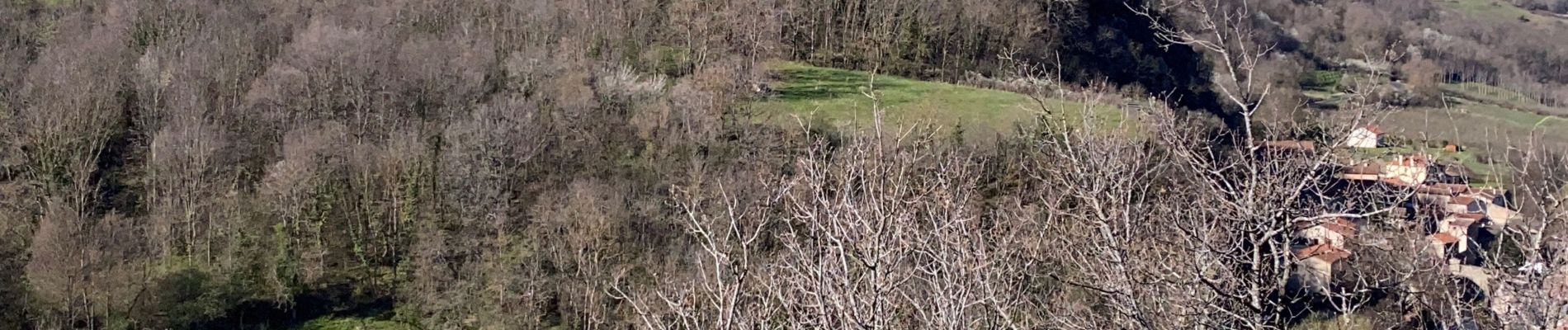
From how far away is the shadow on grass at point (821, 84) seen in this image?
28.2 m

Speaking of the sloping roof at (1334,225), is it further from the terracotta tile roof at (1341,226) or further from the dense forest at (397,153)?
the dense forest at (397,153)

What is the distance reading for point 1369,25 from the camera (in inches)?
1930

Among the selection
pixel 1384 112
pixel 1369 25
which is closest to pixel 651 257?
pixel 1384 112

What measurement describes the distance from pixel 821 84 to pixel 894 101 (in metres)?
2.47

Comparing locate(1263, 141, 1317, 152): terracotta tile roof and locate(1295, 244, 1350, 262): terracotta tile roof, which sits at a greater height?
locate(1263, 141, 1317, 152): terracotta tile roof

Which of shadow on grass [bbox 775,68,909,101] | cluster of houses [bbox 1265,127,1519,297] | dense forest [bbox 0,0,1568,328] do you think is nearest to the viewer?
cluster of houses [bbox 1265,127,1519,297]

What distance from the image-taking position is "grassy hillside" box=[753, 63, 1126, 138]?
24703 mm

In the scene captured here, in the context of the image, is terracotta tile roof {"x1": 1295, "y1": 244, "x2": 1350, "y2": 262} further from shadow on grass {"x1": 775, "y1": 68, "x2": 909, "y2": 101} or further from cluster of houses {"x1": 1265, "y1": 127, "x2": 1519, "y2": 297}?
shadow on grass {"x1": 775, "y1": 68, "x2": 909, "y2": 101}

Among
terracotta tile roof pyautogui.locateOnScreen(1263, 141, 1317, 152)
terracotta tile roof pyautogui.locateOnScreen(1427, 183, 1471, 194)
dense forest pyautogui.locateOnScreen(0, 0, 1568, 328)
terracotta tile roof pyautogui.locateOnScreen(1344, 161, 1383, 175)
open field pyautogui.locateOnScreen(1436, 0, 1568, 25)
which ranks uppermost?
terracotta tile roof pyautogui.locateOnScreen(1263, 141, 1317, 152)

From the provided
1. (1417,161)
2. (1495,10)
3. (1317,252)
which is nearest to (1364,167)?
(1417,161)

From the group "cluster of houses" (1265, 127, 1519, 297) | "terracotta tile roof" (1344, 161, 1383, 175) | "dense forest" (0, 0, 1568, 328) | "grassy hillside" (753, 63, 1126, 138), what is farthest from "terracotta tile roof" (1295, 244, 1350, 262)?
"grassy hillside" (753, 63, 1126, 138)

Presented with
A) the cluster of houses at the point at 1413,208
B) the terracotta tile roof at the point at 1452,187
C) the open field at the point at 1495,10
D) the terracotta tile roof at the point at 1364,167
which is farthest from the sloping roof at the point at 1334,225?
the open field at the point at 1495,10

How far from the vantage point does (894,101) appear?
91.7ft

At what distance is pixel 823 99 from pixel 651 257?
8967 millimetres
